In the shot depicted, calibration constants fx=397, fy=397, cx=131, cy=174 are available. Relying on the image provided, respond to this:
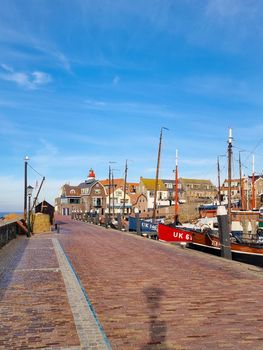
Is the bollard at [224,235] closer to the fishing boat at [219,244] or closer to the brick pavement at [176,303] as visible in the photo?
the fishing boat at [219,244]

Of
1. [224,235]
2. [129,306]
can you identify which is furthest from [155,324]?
[224,235]

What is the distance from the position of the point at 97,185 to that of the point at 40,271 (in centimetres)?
8860

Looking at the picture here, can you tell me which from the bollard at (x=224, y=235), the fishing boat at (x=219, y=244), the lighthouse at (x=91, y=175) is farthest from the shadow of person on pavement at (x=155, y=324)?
the lighthouse at (x=91, y=175)

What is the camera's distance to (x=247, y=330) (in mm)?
6051

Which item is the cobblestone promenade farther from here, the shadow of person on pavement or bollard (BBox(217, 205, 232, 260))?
bollard (BBox(217, 205, 232, 260))

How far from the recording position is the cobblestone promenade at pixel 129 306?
18.4 ft

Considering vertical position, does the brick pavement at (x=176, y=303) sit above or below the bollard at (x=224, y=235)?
below

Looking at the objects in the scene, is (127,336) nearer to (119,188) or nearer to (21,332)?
(21,332)

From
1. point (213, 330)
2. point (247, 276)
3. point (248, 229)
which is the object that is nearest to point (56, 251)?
point (247, 276)

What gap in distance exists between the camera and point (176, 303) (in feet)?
25.3

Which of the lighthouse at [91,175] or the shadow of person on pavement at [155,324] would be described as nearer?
the shadow of person on pavement at [155,324]

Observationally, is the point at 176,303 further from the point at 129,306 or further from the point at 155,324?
the point at 155,324

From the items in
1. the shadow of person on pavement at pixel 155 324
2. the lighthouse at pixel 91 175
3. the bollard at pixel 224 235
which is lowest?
the shadow of person on pavement at pixel 155 324

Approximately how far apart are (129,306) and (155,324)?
1245mm
